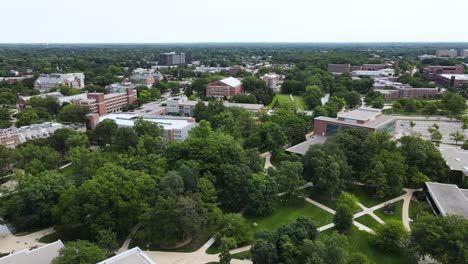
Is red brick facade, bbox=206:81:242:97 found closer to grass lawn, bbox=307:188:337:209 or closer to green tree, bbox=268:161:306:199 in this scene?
grass lawn, bbox=307:188:337:209

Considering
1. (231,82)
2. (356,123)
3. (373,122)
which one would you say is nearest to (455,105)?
(373,122)

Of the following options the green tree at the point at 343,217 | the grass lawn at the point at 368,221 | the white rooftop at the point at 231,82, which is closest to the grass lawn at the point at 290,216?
the green tree at the point at 343,217

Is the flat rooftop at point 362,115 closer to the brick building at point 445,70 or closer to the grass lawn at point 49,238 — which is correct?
the grass lawn at point 49,238

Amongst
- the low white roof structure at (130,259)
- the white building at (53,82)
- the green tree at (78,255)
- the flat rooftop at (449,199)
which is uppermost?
the white building at (53,82)

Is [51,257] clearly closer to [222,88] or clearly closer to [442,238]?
[442,238]

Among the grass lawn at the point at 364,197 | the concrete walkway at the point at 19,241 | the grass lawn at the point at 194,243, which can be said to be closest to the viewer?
the grass lawn at the point at 194,243

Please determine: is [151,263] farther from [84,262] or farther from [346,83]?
[346,83]
